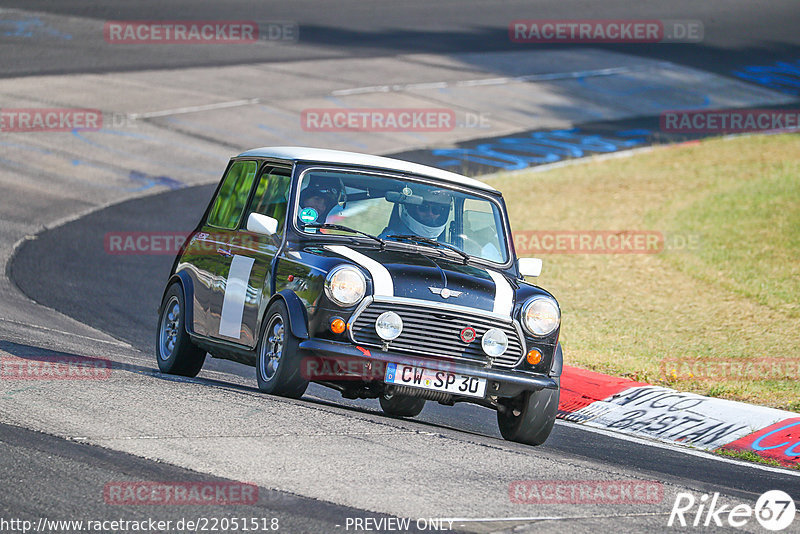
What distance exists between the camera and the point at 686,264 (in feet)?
54.2

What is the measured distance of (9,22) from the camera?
30.5 m

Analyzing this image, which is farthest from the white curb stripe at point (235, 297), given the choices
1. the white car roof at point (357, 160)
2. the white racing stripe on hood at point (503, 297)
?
the white racing stripe on hood at point (503, 297)

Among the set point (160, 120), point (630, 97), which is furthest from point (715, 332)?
point (630, 97)

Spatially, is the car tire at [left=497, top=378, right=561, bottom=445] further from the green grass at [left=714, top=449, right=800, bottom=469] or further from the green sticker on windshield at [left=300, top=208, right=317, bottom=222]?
the green sticker on windshield at [left=300, top=208, right=317, bottom=222]

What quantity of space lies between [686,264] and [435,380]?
32.6ft

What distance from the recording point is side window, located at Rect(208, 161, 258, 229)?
915 centimetres

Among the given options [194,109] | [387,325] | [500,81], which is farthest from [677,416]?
[500,81]

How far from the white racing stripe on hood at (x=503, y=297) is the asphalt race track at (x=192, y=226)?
2.87 feet

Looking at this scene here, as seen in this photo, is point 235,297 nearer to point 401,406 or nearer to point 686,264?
point 401,406

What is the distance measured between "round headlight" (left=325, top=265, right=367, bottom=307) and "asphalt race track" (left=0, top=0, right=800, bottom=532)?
2.38 ft

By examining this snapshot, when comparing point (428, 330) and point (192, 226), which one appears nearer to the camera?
point (428, 330)

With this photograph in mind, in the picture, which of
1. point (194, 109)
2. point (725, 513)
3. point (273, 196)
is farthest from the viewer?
point (194, 109)

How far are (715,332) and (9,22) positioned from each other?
2331 cm

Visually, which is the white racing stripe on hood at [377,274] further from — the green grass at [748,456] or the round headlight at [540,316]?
the green grass at [748,456]
